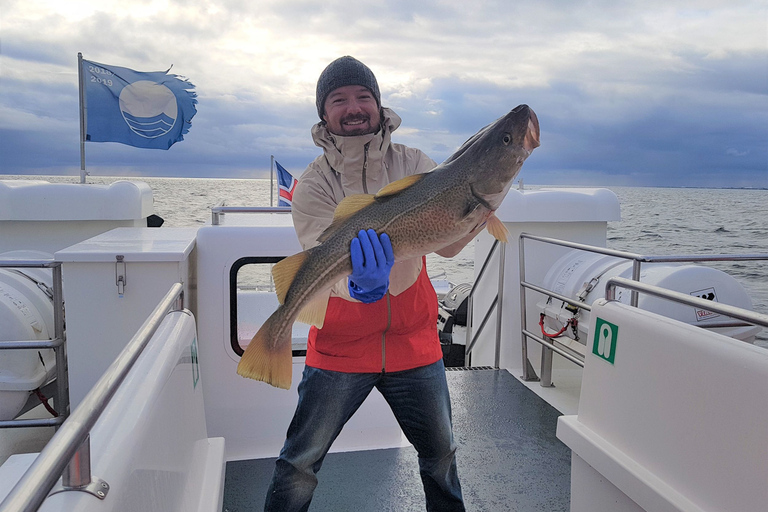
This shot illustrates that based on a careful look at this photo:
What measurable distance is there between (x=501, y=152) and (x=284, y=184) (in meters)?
8.56

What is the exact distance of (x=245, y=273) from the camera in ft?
50.2

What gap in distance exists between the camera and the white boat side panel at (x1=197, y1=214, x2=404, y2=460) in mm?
3865

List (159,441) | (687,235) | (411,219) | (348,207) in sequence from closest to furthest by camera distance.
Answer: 1. (159,441)
2. (411,219)
3. (348,207)
4. (687,235)

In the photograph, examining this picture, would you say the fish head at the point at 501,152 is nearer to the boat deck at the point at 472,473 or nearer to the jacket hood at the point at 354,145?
the jacket hood at the point at 354,145

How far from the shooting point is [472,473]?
151 inches

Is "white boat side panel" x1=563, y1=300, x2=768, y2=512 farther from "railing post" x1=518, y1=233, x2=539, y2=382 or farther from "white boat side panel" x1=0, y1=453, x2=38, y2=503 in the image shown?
"railing post" x1=518, y1=233, x2=539, y2=382

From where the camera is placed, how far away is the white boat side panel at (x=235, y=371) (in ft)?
12.7

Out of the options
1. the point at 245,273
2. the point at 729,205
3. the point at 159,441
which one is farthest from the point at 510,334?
the point at 729,205

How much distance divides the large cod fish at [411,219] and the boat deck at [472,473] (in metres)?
1.67

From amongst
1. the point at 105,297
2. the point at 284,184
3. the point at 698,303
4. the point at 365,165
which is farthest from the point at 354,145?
the point at 284,184

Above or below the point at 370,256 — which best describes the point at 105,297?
below

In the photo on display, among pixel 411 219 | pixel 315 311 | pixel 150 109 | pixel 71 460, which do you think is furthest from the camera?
pixel 150 109

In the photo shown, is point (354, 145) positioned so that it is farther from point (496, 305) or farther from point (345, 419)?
point (496, 305)

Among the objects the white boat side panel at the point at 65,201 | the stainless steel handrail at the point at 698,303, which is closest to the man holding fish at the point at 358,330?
the stainless steel handrail at the point at 698,303
